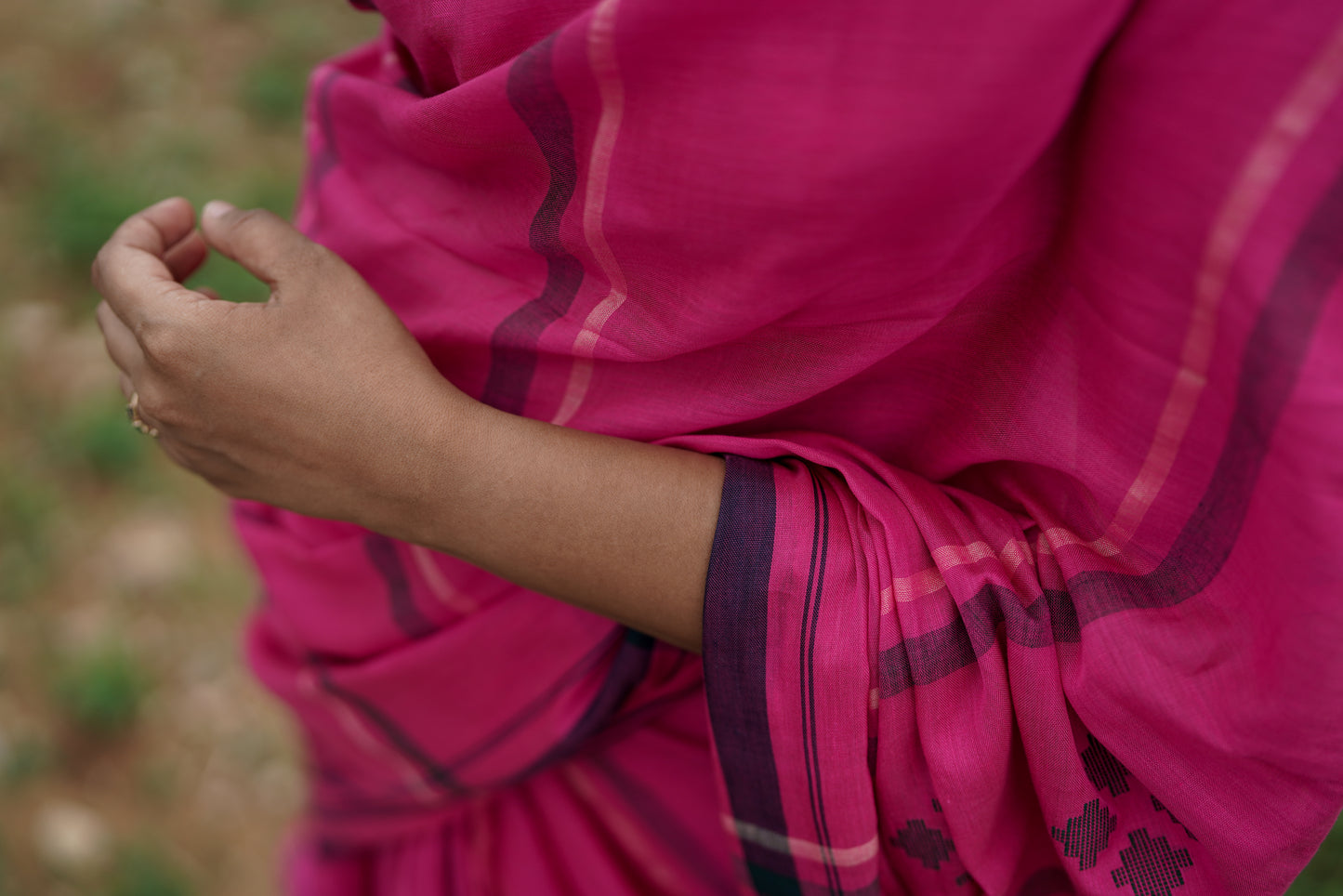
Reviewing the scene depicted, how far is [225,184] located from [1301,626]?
7.03 ft

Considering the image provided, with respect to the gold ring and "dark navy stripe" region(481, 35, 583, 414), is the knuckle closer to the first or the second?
the gold ring

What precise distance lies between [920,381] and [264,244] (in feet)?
1.51

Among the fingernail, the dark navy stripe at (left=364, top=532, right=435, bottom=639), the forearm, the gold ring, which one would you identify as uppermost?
the fingernail

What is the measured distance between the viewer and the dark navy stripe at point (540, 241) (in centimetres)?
54

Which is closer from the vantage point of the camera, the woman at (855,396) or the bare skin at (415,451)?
the woman at (855,396)

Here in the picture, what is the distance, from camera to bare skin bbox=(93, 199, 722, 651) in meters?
0.60

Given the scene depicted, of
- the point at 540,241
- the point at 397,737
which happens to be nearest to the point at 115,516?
the point at 397,737

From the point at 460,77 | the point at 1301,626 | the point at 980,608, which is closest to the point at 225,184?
the point at 460,77

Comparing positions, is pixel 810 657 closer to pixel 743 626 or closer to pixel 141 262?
pixel 743 626

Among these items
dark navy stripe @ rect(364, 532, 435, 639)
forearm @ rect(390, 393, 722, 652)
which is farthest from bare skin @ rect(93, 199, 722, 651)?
dark navy stripe @ rect(364, 532, 435, 639)

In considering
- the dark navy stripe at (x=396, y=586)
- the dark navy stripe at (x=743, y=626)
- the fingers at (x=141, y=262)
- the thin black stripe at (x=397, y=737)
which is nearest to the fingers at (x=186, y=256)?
the fingers at (x=141, y=262)

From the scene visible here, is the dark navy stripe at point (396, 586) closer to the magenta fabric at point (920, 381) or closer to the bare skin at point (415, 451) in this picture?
the magenta fabric at point (920, 381)

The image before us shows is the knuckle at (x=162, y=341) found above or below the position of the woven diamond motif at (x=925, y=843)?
above

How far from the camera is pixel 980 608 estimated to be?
56 centimetres
